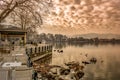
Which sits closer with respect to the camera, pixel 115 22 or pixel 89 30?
pixel 115 22

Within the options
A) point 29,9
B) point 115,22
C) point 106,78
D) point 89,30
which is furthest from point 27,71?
point 89,30

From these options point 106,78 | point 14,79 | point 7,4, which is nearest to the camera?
point 14,79

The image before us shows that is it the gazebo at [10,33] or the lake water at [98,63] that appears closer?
the lake water at [98,63]

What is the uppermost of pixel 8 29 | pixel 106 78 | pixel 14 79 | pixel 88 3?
pixel 88 3

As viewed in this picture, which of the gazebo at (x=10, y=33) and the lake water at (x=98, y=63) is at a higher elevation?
the gazebo at (x=10, y=33)

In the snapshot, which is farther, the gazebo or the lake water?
the gazebo

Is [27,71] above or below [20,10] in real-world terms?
below

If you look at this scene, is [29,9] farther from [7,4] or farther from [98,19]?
[98,19]

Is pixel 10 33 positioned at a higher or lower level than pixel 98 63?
higher

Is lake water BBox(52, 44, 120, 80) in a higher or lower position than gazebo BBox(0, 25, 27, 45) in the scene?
lower

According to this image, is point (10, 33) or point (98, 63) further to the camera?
point (98, 63)

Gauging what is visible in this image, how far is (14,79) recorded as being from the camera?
5230 millimetres

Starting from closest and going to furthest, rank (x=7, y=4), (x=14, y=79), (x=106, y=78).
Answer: (x=14, y=79) → (x=7, y=4) → (x=106, y=78)

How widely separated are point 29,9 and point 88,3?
16117 millimetres
